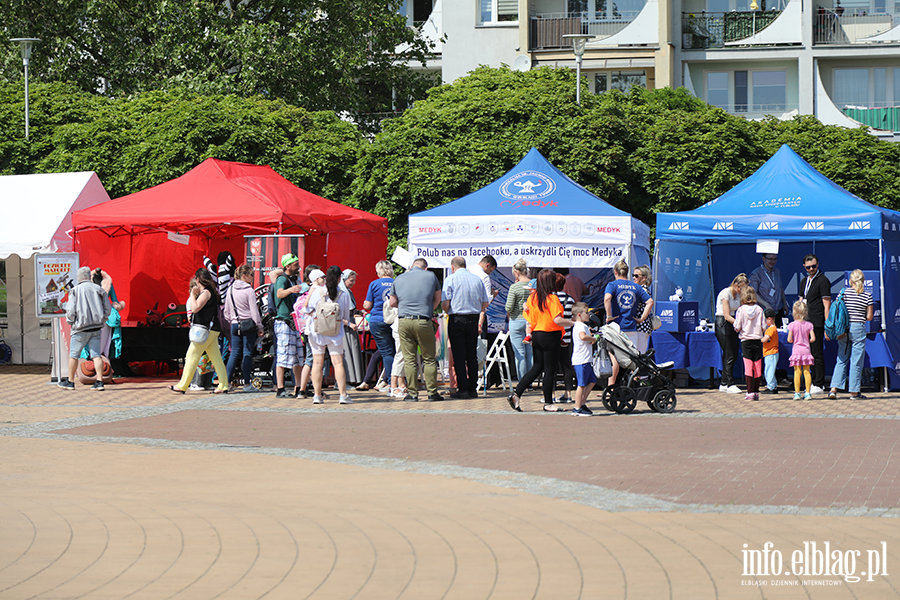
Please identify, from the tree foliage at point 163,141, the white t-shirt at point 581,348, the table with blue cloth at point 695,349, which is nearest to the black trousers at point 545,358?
the white t-shirt at point 581,348

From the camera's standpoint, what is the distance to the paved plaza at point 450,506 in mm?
5070

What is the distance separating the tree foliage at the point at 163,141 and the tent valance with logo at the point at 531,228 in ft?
31.0

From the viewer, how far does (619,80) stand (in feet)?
121

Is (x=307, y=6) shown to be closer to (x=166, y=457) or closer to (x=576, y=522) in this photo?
(x=166, y=457)

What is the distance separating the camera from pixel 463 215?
49.3ft

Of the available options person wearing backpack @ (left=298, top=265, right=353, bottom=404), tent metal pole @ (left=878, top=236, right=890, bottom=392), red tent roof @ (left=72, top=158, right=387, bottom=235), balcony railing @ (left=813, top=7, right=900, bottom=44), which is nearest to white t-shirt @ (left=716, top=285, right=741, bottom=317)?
tent metal pole @ (left=878, top=236, right=890, bottom=392)

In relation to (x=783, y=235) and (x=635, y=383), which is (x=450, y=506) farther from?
(x=783, y=235)

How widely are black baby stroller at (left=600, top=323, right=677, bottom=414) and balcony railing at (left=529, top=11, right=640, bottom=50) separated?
2716 cm

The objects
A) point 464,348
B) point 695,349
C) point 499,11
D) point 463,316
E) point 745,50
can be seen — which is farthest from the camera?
point 499,11

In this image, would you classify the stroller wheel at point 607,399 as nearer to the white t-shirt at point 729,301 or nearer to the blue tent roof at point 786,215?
the white t-shirt at point 729,301

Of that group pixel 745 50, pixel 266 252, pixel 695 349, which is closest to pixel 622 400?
pixel 695 349

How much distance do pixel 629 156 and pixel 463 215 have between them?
9977 mm

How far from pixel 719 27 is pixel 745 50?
4.06 feet

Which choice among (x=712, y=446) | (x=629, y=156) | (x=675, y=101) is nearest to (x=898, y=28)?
(x=675, y=101)
